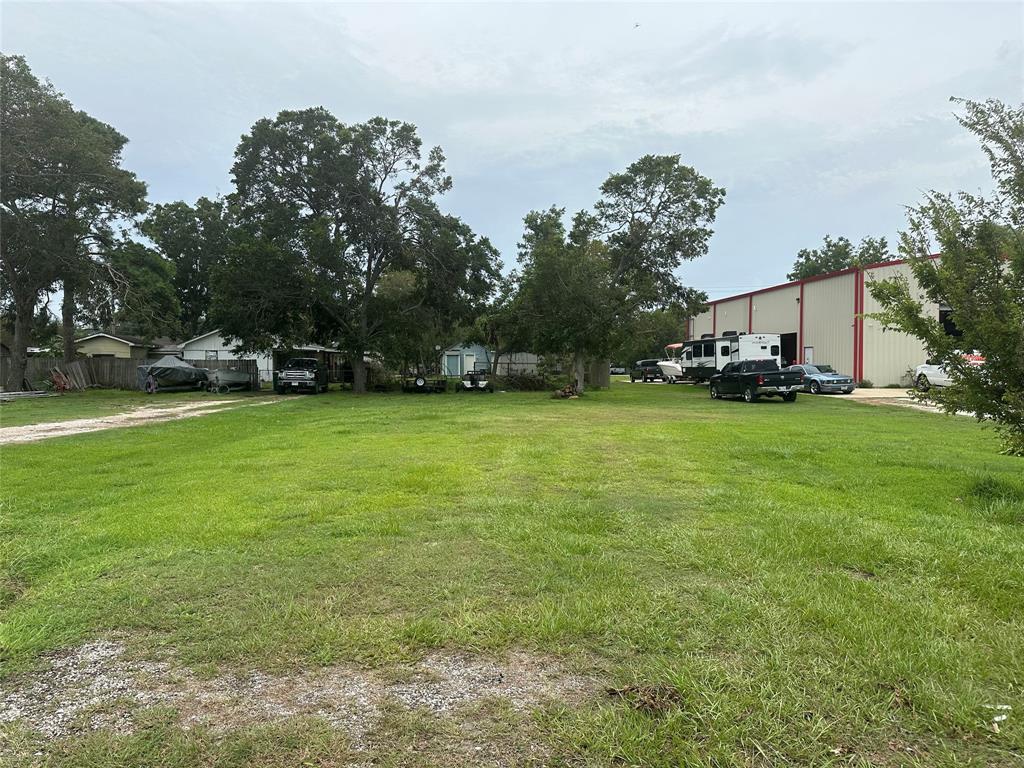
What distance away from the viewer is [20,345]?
25.9m

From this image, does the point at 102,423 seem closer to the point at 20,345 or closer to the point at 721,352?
the point at 20,345

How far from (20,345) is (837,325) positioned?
40.7 metres

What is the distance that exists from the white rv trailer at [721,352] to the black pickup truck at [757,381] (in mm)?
3691

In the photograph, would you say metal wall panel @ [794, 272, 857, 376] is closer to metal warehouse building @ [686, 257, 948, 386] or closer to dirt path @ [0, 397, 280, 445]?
metal warehouse building @ [686, 257, 948, 386]

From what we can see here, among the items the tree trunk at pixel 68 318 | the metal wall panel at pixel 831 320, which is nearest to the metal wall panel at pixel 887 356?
the metal wall panel at pixel 831 320

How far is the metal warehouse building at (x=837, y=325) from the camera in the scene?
30203 mm

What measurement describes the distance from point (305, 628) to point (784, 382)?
2040 centimetres

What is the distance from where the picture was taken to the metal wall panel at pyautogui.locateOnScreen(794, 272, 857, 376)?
31.3m

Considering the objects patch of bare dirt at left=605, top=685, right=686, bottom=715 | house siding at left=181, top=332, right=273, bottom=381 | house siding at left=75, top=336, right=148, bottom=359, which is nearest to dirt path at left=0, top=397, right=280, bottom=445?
patch of bare dirt at left=605, top=685, right=686, bottom=715

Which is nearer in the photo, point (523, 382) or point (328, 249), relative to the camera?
point (328, 249)

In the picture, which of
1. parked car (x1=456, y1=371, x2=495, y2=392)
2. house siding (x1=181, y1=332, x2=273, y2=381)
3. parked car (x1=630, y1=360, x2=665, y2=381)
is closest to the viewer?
parked car (x1=456, y1=371, x2=495, y2=392)

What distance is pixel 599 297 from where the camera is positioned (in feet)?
77.7

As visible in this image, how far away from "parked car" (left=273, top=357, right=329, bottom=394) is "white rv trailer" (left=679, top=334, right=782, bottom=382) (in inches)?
760

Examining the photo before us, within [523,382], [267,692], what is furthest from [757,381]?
[267,692]
